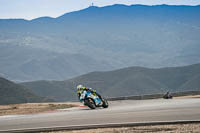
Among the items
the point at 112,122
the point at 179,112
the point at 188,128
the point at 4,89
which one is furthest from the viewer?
the point at 4,89

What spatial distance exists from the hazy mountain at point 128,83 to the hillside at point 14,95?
3844 centimetres

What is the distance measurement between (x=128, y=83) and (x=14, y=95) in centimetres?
6442

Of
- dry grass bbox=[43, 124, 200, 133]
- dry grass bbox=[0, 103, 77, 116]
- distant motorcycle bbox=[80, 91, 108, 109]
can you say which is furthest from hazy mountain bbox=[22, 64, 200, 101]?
dry grass bbox=[43, 124, 200, 133]

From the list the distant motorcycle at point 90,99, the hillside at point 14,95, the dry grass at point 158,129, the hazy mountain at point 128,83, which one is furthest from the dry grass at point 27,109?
the hazy mountain at point 128,83

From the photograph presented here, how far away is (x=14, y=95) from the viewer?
2950 inches

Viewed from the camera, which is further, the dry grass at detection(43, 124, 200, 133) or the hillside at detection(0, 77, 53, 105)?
the hillside at detection(0, 77, 53, 105)

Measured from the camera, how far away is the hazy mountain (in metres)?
125

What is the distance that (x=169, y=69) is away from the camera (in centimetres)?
16225

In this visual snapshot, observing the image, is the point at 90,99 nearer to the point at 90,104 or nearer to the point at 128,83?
the point at 90,104

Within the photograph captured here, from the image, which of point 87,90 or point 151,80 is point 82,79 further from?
point 87,90

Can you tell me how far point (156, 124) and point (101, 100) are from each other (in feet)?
30.8

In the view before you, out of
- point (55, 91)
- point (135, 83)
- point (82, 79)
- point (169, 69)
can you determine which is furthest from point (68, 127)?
point (169, 69)

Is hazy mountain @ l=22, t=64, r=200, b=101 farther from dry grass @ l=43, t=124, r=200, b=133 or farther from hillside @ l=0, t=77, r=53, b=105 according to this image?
dry grass @ l=43, t=124, r=200, b=133

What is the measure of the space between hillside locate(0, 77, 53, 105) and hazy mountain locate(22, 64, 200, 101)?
3844cm
